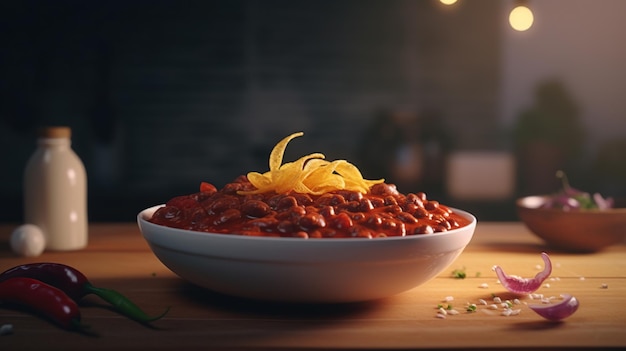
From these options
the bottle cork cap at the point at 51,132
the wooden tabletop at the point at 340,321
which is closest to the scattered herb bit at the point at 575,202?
the wooden tabletop at the point at 340,321

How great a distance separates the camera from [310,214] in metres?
0.99

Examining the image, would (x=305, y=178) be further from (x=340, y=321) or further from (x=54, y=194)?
(x=54, y=194)

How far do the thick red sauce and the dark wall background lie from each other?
80.1 inches

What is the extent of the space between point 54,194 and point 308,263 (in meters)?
0.89

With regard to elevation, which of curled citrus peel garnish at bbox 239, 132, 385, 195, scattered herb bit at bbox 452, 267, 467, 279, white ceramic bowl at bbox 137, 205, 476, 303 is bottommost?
scattered herb bit at bbox 452, 267, 467, 279

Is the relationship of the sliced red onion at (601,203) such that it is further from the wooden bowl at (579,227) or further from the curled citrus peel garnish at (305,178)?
the curled citrus peel garnish at (305,178)

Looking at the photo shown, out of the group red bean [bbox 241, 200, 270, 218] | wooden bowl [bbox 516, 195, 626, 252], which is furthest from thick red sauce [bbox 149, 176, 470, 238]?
wooden bowl [bbox 516, 195, 626, 252]

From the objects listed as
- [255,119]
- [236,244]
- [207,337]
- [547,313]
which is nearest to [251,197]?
[236,244]

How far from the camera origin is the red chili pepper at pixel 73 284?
0.95m

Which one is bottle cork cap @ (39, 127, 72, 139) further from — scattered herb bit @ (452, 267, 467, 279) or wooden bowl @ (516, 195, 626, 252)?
wooden bowl @ (516, 195, 626, 252)

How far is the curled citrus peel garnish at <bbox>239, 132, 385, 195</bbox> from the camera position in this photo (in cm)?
112

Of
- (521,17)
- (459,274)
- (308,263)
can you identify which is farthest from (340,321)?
(521,17)

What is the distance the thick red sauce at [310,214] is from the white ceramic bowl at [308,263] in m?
0.04

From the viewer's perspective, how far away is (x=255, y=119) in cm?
333
